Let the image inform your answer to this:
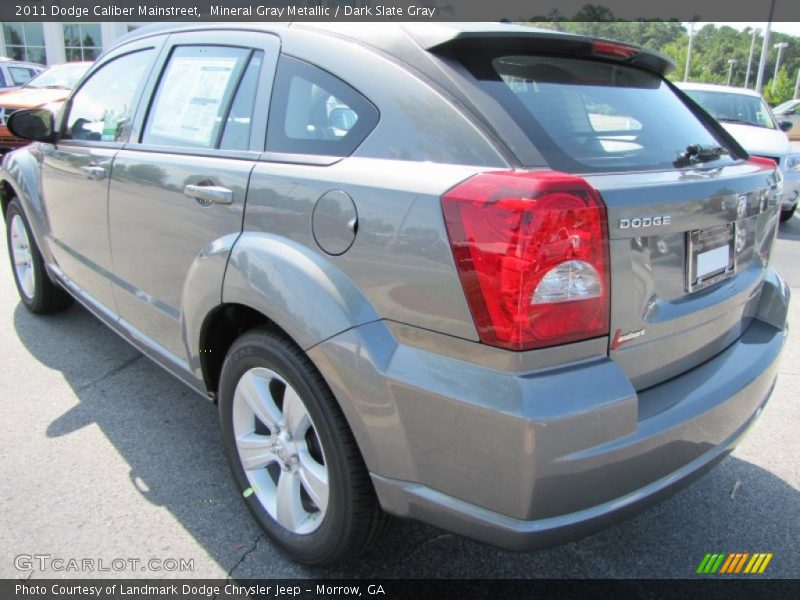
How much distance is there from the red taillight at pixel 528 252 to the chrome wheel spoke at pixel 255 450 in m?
1.06

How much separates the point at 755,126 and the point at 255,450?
28.5ft

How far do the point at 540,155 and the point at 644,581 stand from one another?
1.52m

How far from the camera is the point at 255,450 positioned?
7.57 feet

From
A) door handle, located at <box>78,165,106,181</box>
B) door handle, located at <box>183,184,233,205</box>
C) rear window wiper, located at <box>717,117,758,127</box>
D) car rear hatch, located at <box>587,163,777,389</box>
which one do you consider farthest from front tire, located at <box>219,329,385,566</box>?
rear window wiper, located at <box>717,117,758,127</box>

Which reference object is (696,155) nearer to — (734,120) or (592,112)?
(592,112)

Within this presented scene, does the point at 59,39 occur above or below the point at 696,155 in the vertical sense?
above

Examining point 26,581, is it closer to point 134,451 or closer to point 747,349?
point 134,451

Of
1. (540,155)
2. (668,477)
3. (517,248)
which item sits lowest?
(668,477)

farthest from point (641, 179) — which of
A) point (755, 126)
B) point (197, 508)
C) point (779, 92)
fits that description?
point (779, 92)

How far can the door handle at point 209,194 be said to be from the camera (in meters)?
2.20

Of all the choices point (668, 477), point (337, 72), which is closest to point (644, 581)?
point (668, 477)

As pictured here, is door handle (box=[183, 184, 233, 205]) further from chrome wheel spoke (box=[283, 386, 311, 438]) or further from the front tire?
chrome wheel spoke (box=[283, 386, 311, 438])

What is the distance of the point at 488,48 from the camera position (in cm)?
189

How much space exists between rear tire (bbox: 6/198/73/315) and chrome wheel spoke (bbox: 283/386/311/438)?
2861 millimetres
